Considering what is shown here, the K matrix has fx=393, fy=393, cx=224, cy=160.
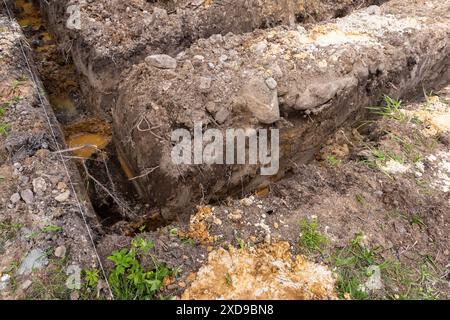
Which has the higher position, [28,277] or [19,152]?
[19,152]

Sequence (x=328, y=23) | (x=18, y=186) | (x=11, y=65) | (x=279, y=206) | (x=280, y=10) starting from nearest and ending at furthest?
(x=18, y=186), (x=279, y=206), (x=11, y=65), (x=328, y=23), (x=280, y=10)

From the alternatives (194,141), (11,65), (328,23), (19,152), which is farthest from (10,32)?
(328,23)

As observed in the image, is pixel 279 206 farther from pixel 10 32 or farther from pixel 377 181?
pixel 10 32

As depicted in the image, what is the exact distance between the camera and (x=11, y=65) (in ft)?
10.6

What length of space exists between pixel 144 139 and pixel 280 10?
222 centimetres

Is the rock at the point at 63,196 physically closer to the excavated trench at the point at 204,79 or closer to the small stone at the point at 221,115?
the excavated trench at the point at 204,79

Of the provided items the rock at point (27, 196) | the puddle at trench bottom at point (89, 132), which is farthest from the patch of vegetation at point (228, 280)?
the puddle at trench bottom at point (89, 132)

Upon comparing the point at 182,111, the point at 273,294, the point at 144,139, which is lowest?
the point at 273,294

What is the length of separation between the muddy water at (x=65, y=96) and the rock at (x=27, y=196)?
114 centimetres

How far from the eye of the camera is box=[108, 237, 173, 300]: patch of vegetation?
6.79ft

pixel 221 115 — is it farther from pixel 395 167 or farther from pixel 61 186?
pixel 395 167

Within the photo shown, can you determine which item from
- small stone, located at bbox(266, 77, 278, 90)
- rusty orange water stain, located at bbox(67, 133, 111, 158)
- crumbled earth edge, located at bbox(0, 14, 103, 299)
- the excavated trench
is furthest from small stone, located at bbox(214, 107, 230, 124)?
rusty orange water stain, located at bbox(67, 133, 111, 158)

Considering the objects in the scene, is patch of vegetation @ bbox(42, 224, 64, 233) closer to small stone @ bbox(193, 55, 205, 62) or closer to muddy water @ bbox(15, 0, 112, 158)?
muddy water @ bbox(15, 0, 112, 158)

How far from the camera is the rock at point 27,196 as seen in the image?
7.66 feet
